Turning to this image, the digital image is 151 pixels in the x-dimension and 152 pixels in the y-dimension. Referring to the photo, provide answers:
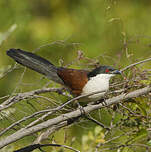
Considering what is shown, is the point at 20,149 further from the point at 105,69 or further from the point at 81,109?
the point at 105,69

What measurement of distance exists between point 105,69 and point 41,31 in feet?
8.41

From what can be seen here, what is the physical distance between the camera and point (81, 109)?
1.37 metres

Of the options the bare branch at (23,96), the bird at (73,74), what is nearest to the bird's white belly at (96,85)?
the bird at (73,74)

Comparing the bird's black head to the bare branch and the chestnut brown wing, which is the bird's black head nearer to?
the chestnut brown wing

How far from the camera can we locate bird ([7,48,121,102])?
1592mm

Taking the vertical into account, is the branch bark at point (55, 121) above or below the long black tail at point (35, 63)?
below

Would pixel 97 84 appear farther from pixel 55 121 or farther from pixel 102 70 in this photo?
pixel 55 121

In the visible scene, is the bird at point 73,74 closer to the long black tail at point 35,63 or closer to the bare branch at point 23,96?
the long black tail at point 35,63

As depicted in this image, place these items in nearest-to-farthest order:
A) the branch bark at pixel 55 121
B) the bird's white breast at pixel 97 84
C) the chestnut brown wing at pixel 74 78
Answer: the branch bark at pixel 55 121 < the bird's white breast at pixel 97 84 < the chestnut brown wing at pixel 74 78

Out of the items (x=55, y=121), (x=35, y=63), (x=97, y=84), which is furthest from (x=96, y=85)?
(x=55, y=121)

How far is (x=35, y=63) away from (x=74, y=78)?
0.77 ft

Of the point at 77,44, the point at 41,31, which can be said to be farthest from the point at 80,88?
the point at 41,31

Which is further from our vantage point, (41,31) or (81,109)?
(41,31)

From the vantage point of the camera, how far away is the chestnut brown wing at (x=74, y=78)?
5.70 feet
